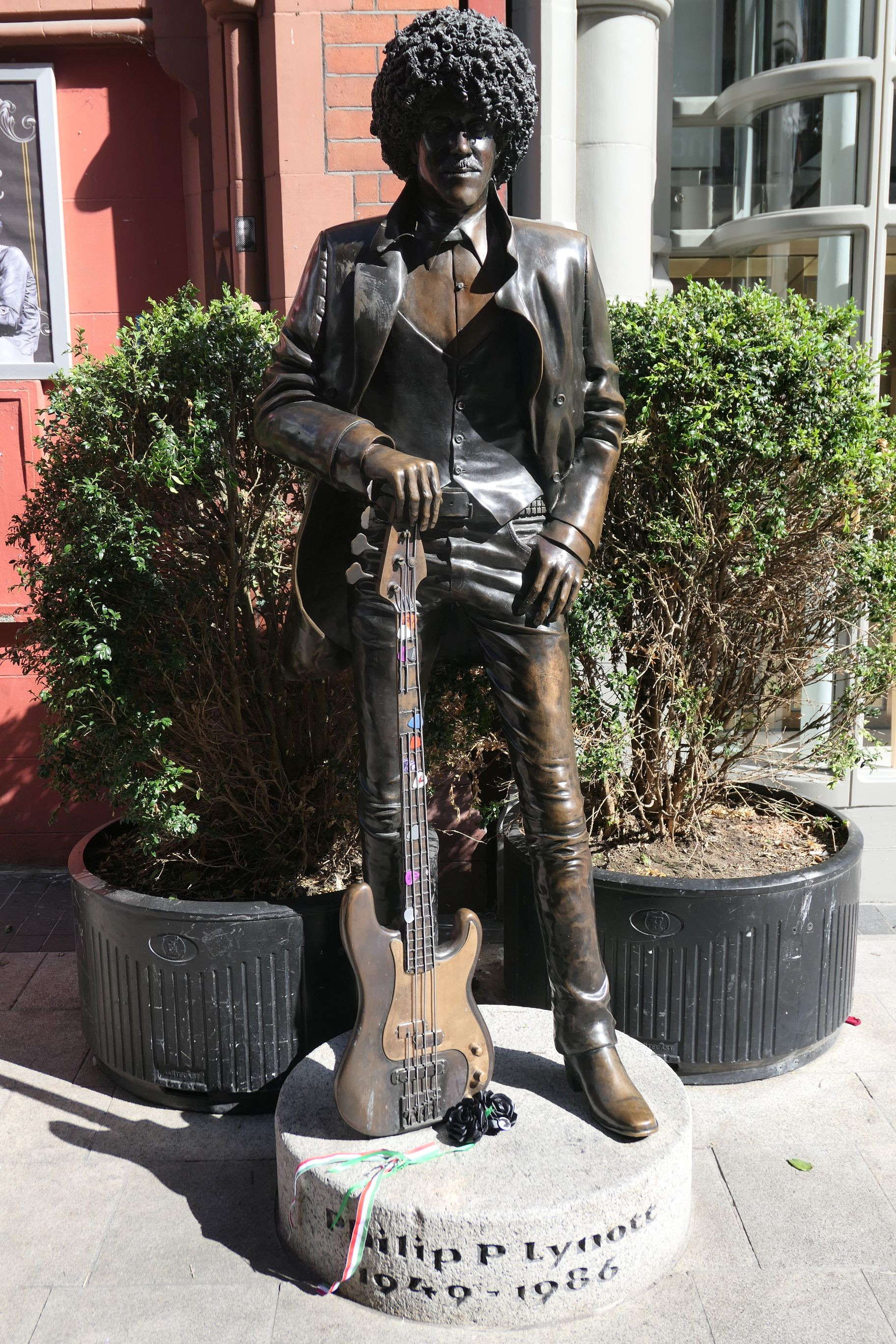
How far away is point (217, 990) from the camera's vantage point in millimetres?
3543

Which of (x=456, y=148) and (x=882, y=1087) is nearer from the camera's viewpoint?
(x=456, y=148)

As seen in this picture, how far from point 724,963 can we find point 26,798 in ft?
11.0

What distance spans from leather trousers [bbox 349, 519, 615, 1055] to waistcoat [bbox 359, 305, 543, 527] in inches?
5.0

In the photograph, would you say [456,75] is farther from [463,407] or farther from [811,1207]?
[811,1207]

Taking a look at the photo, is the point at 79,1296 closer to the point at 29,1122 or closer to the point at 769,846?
the point at 29,1122

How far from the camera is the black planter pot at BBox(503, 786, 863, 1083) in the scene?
365 centimetres

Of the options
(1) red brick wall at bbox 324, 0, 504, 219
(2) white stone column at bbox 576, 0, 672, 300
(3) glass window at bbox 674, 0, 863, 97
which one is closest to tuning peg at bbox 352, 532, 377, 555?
(1) red brick wall at bbox 324, 0, 504, 219

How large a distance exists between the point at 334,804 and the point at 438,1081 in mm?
1166

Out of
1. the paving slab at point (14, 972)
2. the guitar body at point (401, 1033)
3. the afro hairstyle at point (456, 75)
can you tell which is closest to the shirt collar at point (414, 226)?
the afro hairstyle at point (456, 75)

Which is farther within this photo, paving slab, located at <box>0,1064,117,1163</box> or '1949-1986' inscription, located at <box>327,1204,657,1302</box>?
paving slab, located at <box>0,1064,117,1163</box>

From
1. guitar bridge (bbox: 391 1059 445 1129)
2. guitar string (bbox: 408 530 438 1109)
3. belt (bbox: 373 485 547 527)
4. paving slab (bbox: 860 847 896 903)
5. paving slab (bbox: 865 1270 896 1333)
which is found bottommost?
paving slab (bbox: 865 1270 896 1333)

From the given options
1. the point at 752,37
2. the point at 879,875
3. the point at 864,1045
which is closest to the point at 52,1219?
the point at 864,1045

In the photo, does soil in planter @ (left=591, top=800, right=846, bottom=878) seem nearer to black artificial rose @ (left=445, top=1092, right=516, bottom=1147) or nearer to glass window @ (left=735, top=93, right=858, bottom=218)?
black artificial rose @ (left=445, top=1092, right=516, bottom=1147)

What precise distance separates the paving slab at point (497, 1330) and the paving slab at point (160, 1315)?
0.06 metres
